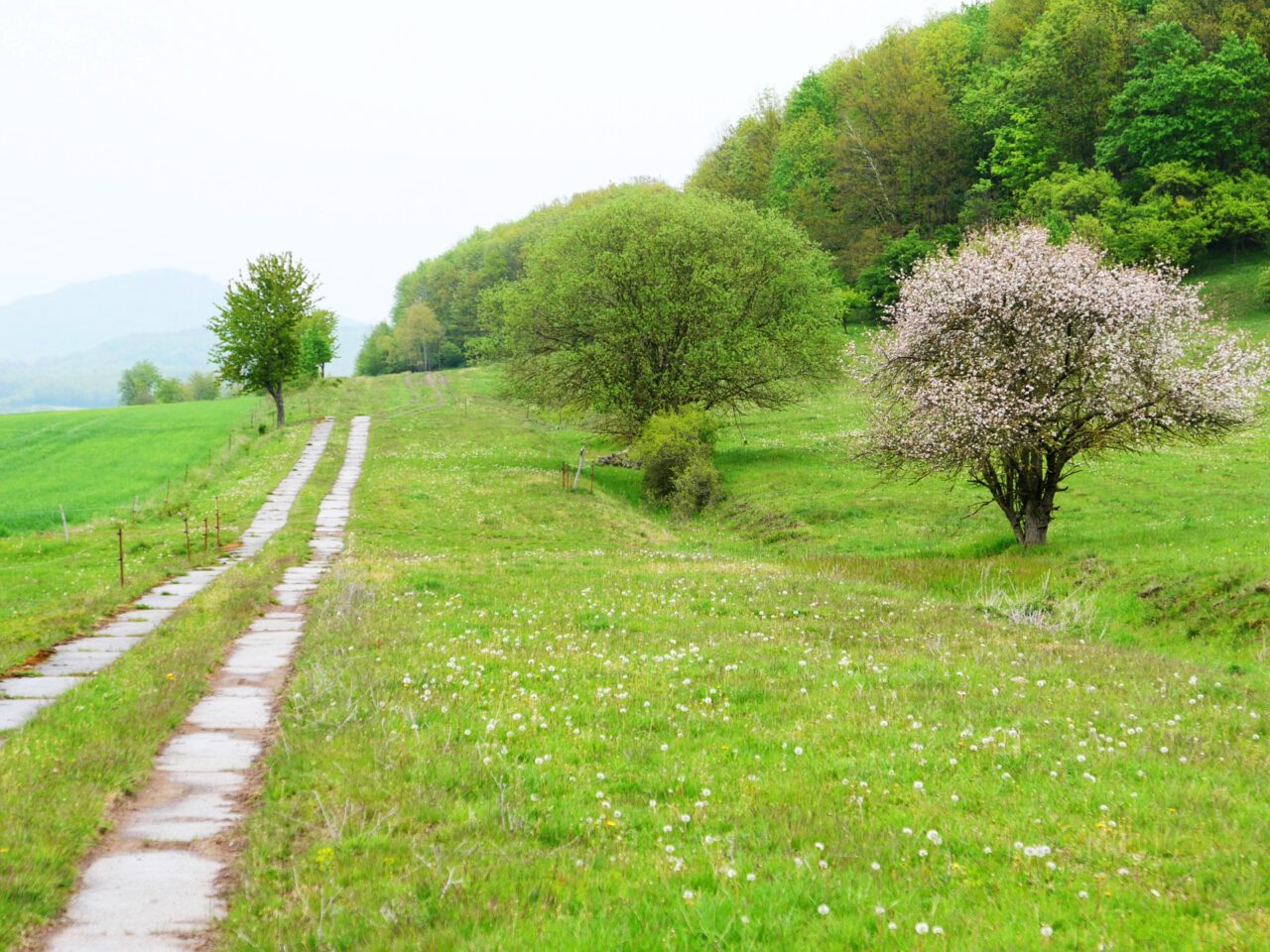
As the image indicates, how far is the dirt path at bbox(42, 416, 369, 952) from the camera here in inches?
235

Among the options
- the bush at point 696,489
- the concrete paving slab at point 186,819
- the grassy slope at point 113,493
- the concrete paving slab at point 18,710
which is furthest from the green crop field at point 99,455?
the concrete paving slab at point 186,819

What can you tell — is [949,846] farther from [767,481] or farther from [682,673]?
[767,481]

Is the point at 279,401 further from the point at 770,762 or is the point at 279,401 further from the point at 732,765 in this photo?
the point at 770,762

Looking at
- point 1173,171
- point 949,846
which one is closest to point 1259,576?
point 949,846

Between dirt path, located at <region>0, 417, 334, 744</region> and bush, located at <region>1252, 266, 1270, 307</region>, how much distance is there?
68622 millimetres

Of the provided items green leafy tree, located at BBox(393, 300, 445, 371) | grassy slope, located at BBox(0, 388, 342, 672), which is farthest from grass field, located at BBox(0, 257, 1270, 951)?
green leafy tree, located at BBox(393, 300, 445, 371)

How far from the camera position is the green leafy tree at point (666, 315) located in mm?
46250

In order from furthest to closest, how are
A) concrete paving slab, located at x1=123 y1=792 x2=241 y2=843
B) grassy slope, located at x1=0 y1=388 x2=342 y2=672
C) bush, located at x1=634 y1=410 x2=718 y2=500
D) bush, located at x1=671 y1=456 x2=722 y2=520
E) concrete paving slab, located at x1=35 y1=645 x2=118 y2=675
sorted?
bush, located at x1=634 y1=410 x2=718 y2=500 < bush, located at x1=671 y1=456 x2=722 y2=520 < grassy slope, located at x1=0 y1=388 x2=342 y2=672 < concrete paving slab, located at x1=35 y1=645 x2=118 y2=675 < concrete paving slab, located at x1=123 y1=792 x2=241 y2=843

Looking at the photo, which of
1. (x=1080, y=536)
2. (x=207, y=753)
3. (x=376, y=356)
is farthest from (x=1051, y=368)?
(x=376, y=356)

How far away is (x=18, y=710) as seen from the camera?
10844mm

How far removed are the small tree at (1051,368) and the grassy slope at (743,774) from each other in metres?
5.05

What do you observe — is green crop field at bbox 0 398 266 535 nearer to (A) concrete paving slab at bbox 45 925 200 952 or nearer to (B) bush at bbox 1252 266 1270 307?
(A) concrete paving slab at bbox 45 925 200 952

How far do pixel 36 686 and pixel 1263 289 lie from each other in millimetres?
75697

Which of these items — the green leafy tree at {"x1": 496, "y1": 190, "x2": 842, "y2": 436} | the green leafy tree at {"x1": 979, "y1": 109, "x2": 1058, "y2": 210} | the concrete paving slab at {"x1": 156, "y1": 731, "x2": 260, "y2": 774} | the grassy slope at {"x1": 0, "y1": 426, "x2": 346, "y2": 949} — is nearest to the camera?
the grassy slope at {"x1": 0, "y1": 426, "x2": 346, "y2": 949}
